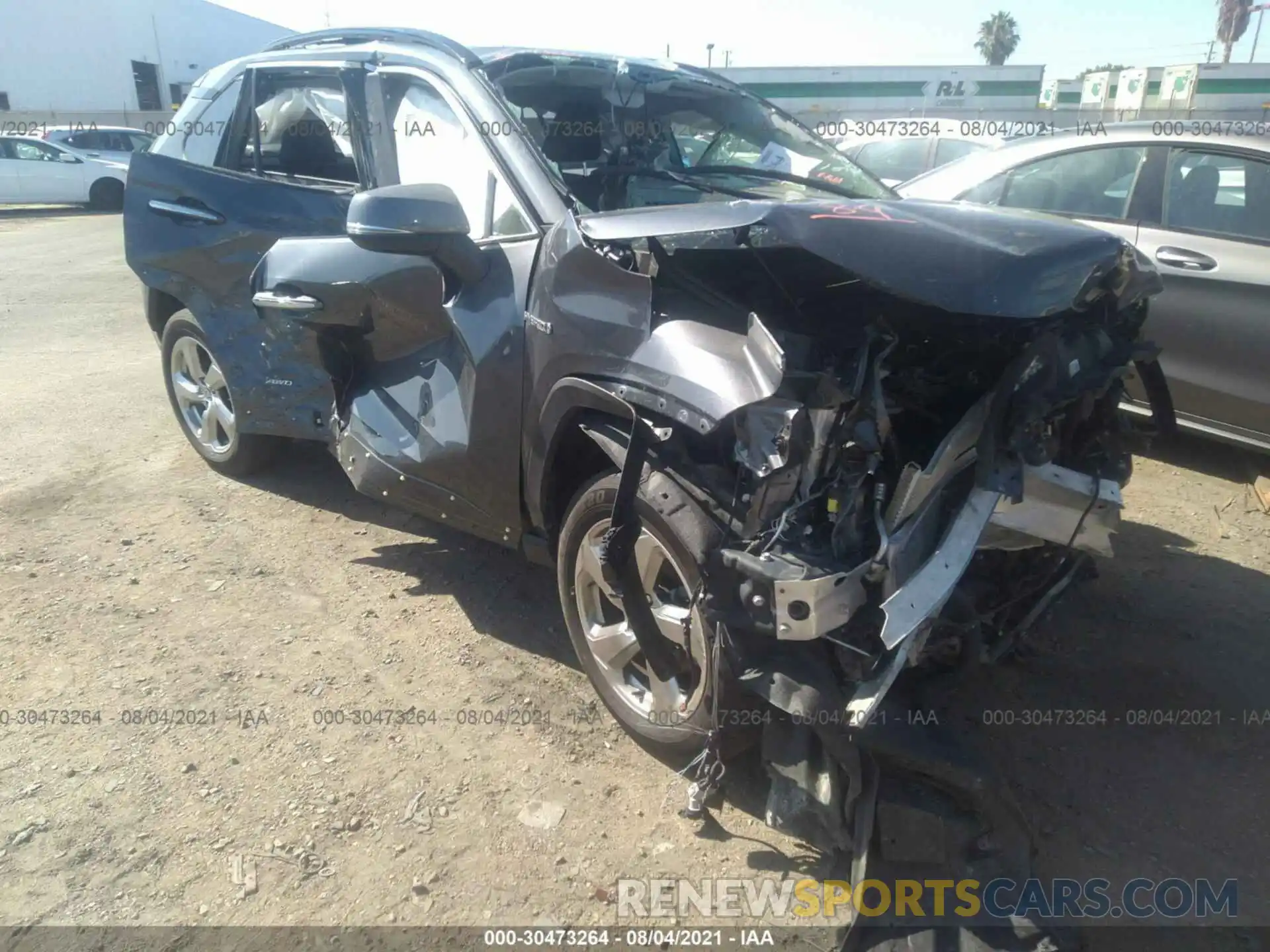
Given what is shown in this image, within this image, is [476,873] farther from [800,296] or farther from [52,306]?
[52,306]

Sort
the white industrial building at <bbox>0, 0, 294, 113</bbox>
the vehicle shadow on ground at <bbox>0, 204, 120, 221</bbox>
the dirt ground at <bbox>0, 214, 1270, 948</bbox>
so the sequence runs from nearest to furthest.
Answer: the dirt ground at <bbox>0, 214, 1270, 948</bbox> < the vehicle shadow on ground at <bbox>0, 204, 120, 221</bbox> < the white industrial building at <bbox>0, 0, 294, 113</bbox>

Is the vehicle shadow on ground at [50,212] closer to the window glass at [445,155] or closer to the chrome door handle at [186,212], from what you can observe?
the chrome door handle at [186,212]

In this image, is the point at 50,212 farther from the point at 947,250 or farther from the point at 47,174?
the point at 947,250

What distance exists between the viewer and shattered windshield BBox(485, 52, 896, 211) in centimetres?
342

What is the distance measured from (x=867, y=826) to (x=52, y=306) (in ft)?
33.4

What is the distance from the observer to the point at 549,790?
278 cm

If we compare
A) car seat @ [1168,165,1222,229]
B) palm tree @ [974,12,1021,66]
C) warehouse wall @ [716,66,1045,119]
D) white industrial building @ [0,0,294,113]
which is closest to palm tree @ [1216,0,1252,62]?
palm tree @ [974,12,1021,66]

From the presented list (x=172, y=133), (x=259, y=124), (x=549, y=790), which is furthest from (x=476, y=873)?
(x=172, y=133)

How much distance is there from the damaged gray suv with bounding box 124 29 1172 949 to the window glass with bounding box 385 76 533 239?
0.05 feet

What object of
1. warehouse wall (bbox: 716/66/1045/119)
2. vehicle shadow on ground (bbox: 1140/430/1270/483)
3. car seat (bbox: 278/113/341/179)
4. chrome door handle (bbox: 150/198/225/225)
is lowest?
vehicle shadow on ground (bbox: 1140/430/1270/483)

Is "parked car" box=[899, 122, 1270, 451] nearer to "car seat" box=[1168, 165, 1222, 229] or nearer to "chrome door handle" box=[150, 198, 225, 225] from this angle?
"car seat" box=[1168, 165, 1222, 229]

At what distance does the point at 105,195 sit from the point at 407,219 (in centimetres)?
2114

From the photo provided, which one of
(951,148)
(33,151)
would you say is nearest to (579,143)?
(951,148)

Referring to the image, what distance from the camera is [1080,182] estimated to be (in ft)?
17.6
